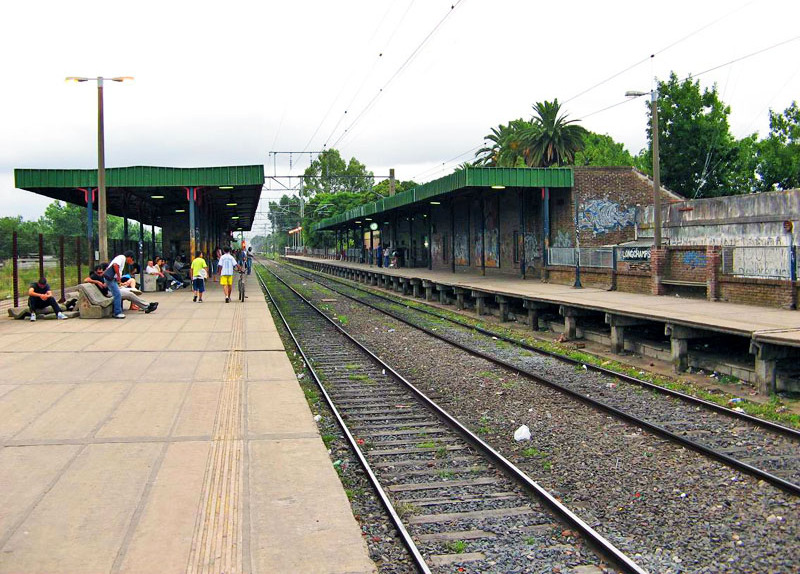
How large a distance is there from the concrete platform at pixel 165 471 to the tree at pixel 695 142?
44.3 metres

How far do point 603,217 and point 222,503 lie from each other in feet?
81.4

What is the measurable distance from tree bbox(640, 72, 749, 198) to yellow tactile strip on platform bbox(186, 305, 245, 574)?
153 ft

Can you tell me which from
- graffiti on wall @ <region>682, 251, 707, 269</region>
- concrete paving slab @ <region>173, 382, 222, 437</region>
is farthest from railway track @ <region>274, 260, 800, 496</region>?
graffiti on wall @ <region>682, 251, 707, 269</region>

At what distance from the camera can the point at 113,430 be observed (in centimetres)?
706

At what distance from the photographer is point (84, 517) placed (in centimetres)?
477

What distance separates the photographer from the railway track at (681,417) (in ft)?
21.7

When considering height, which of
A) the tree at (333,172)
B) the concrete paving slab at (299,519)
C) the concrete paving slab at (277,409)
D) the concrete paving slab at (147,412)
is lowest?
the concrete paving slab at (299,519)

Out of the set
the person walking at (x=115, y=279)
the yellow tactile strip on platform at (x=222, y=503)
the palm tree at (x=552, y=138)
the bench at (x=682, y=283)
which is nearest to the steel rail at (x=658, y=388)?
the bench at (x=682, y=283)

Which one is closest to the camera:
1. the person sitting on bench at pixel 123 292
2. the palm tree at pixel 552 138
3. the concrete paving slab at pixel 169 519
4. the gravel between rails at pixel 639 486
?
the concrete paving slab at pixel 169 519

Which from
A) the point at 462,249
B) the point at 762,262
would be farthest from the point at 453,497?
the point at 462,249

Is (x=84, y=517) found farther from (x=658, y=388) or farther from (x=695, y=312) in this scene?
(x=695, y=312)

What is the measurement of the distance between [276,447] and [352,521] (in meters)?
1.92

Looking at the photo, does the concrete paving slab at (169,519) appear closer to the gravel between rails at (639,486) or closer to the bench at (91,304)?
the gravel between rails at (639,486)

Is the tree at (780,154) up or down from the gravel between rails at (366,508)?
up
